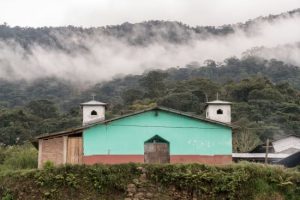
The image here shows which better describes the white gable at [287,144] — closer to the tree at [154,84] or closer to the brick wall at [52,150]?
the brick wall at [52,150]

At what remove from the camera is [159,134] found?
2139 cm

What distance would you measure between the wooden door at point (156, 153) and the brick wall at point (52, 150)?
3.03 m

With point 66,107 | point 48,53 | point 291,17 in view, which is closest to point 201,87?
point 66,107

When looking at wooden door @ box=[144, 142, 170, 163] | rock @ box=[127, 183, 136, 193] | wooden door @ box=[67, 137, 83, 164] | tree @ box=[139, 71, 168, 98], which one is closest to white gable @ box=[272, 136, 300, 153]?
wooden door @ box=[144, 142, 170, 163]

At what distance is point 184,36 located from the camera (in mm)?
135375

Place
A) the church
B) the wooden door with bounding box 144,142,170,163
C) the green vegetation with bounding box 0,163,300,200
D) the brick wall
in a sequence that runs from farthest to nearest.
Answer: the brick wall, the wooden door with bounding box 144,142,170,163, the church, the green vegetation with bounding box 0,163,300,200

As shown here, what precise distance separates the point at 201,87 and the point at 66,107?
1146 inches

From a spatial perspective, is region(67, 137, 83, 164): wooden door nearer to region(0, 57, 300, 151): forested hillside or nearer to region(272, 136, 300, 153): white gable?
region(0, 57, 300, 151): forested hillside

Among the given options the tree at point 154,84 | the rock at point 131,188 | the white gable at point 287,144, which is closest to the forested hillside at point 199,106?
the tree at point 154,84

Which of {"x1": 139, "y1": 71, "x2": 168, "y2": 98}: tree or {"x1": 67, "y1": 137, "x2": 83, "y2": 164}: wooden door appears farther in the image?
{"x1": 139, "y1": 71, "x2": 168, "y2": 98}: tree

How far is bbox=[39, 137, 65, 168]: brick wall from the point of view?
70.0 ft

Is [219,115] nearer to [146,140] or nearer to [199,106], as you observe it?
[146,140]

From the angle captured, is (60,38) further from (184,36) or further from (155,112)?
(155,112)

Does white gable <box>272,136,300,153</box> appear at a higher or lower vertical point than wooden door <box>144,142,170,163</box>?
higher
